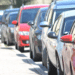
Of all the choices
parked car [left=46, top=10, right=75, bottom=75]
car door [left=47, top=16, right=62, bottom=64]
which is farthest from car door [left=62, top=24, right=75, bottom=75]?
car door [left=47, top=16, right=62, bottom=64]

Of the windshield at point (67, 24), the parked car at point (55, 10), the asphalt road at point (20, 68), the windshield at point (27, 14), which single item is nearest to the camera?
the windshield at point (67, 24)

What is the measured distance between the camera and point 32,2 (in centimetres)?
6406

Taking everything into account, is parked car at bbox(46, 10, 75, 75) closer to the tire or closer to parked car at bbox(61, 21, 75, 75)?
parked car at bbox(61, 21, 75, 75)

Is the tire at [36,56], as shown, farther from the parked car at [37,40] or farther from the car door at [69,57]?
the car door at [69,57]

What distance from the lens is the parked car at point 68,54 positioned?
19.0 ft

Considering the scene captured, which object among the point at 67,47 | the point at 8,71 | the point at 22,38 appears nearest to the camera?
the point at 67,47

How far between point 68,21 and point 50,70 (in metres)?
1.42

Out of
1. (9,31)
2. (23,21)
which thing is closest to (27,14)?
(23,21)

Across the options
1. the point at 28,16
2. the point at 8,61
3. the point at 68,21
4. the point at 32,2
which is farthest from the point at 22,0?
the point at 68,21

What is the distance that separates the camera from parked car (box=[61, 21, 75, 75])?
19.0ft

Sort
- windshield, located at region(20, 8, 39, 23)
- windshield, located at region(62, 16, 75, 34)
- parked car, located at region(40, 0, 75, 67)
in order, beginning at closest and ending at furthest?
windshield, located at region(62, 16, 75, 34) → parked car, located at region(40, 0, 75, 67) → windshield, located at region(20, 8, 39, 23)

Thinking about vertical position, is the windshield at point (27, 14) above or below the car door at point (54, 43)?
above

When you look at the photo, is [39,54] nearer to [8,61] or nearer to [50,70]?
[8,61]

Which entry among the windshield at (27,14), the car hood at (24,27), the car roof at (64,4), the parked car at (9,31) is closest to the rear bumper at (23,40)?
the car hood at (24,27)
